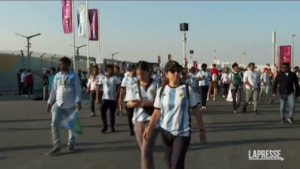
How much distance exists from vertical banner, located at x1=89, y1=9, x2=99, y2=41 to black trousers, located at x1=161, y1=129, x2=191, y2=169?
21.5 m

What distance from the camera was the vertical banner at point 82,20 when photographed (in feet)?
82.9

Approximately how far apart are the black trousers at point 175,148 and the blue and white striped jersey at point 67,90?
Result: 345 centimetres

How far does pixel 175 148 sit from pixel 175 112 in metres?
0.45

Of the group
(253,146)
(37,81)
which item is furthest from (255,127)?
(37,81)

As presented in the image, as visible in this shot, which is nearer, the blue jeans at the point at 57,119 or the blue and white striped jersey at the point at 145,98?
the blue and white striped jersey at the point at 145,98

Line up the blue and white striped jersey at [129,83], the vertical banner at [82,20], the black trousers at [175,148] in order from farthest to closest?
the vertical banner at [82,20]
the blue and white striped jersey at [129,83]
the black trousers at [175,148]

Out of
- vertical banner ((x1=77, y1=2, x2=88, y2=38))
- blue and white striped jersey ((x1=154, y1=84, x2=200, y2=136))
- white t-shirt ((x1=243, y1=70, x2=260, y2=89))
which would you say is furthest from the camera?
vertical banner ((x1=77, y1=2, x2=88, y2=38))

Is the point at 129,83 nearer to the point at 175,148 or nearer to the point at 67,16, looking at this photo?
the point at 175,148

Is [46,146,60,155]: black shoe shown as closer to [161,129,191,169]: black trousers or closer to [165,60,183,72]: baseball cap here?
[161,129,191,169]: black trousers

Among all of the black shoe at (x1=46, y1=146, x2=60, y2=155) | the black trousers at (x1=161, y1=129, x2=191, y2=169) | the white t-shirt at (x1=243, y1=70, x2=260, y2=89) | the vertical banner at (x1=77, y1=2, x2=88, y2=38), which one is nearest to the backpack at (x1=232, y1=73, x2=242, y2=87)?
the white t-shirt at (x1=243, y1=70, x2=260, y2=89)

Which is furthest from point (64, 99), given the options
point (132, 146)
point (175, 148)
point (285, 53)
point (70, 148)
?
point (285, 53)

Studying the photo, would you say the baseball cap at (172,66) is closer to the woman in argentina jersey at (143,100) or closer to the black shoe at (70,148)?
the woman in argentina jersey at (143,100)

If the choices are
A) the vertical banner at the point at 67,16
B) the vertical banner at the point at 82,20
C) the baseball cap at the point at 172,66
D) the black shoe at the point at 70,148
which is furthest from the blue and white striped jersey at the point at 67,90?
the vertical banner at the point at 82,20

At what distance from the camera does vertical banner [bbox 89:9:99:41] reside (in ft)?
85.3
